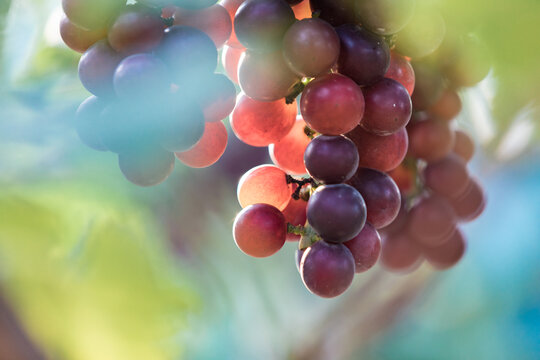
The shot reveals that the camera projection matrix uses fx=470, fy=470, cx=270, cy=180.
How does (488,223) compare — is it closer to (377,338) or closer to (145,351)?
(377,338)

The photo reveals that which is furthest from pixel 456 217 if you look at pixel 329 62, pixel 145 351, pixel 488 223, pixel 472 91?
pixel 145 351

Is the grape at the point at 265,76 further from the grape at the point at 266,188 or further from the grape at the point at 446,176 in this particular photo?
the grape at the point at 446,176

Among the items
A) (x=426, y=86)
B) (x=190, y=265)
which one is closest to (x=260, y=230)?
(x=426, y=86)

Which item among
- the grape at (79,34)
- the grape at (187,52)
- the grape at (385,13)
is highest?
the grape at (385,13)

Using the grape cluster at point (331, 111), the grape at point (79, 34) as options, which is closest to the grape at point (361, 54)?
the grape cluster at point (331, 111)

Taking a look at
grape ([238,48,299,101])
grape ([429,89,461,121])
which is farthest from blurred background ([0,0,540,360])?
grape ([238,48,299,101])

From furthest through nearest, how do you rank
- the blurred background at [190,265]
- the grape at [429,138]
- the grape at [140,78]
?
the blurred background at [190,265] → the grape at [429,138] → the grape at [140,78]
